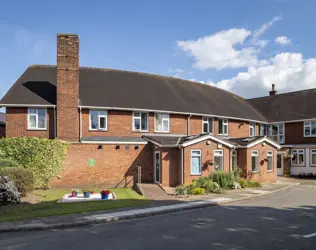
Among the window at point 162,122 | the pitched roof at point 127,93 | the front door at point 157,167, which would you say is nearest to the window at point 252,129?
the pitched roof at point 127,93

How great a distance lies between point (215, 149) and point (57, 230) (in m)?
13.4

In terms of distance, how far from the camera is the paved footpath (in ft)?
25.3

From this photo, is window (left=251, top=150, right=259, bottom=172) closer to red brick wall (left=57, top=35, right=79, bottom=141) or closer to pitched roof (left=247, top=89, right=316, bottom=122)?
pitched roof (left=247, top=89, right=316, bottom=122)

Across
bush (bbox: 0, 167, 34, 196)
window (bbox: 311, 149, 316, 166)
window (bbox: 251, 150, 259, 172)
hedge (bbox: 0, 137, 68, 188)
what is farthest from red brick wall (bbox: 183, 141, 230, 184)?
window (bbox: 311, 149, 316, 166)

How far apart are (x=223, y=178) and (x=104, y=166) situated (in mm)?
7609

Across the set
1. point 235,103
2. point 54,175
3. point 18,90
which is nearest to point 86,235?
point 54,175

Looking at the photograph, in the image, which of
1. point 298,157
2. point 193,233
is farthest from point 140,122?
point 298,157

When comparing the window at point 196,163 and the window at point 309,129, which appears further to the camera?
the window at point 309,129

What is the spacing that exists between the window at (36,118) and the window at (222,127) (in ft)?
46.7

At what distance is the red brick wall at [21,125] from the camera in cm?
2072

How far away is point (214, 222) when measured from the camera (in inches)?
408

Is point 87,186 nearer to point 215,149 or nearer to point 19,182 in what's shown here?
point 19,182

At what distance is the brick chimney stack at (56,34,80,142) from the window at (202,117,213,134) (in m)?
10.5

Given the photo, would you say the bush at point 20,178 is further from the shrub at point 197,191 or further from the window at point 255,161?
the window at point 255,161
